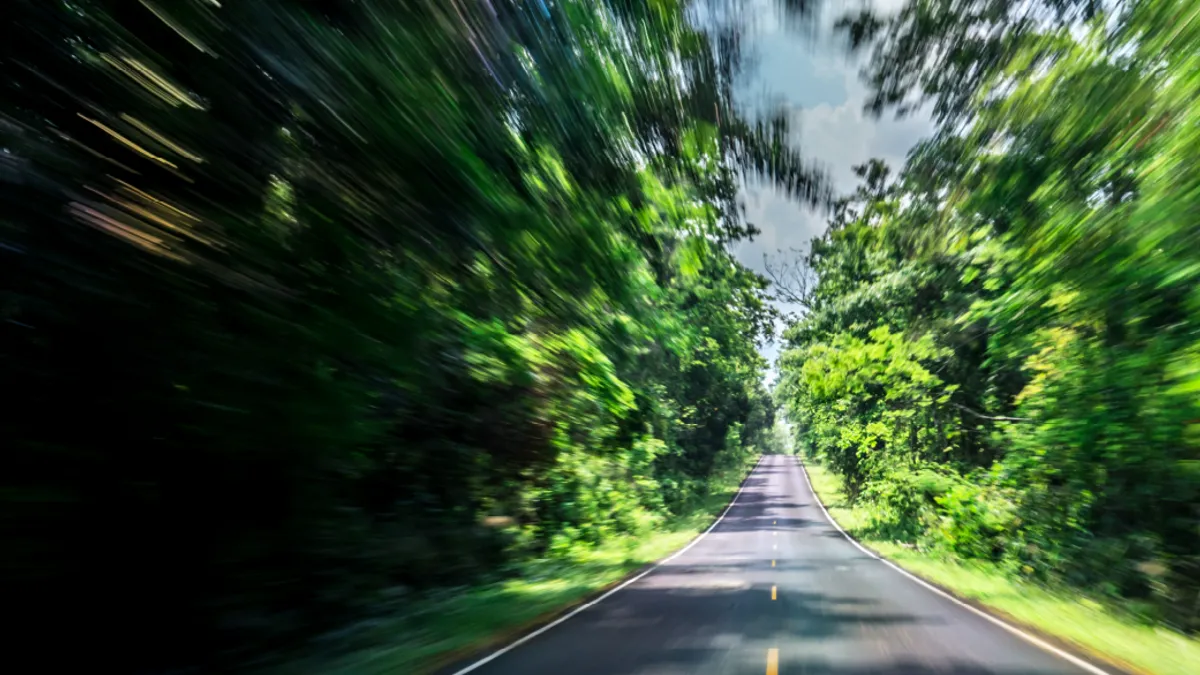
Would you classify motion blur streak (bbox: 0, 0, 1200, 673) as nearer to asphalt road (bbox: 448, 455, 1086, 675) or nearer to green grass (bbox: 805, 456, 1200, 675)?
green grass (bbox: 805, 456, 1200, 675)

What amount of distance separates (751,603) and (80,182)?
10.5 m

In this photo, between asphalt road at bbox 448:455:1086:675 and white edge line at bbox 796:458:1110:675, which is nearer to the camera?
asphalt road at bbox 448:455:1086:675

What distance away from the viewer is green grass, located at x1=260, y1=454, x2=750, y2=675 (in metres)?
6.63

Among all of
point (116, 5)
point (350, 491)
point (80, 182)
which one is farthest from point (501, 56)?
point (350, 491)

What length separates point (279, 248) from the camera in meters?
4.15

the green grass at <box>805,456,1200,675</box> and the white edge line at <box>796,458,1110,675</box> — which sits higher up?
the green grass at <box>805,456,1200,675</box>

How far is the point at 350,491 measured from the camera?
326 inches

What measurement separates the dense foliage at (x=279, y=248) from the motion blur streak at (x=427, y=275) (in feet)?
0.07

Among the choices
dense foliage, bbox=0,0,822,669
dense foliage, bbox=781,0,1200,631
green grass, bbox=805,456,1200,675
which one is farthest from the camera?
green grass, bbox=805,456,1200,675

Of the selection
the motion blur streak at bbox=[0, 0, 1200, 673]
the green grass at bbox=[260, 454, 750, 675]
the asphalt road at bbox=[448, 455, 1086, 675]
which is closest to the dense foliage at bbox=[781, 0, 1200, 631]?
the motion blur streak at bbox=[0, 0, 1200, 673]

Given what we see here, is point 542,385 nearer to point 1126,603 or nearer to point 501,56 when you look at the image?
point 501,56

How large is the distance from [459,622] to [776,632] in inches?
169

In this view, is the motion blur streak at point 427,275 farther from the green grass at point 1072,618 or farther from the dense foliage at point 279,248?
the green grass at point 1072,618

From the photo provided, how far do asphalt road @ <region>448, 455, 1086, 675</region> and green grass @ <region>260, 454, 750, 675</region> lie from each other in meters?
0.54
